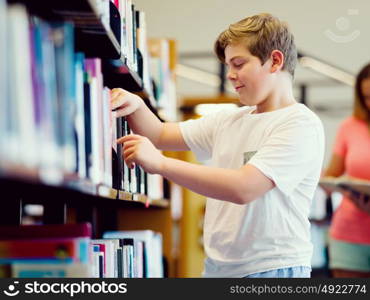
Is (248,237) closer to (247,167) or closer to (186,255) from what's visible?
(247,167)

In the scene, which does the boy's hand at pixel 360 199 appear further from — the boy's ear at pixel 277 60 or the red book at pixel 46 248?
the red book at pixel 46 248

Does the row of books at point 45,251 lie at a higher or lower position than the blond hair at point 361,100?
lower

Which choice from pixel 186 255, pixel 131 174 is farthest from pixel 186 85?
pixel 131 174

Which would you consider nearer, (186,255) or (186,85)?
(186,255)

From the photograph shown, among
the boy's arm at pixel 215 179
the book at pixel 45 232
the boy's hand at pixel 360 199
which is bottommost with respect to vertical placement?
the boy's hand at pixel 360 199

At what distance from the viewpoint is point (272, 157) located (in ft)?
5.23

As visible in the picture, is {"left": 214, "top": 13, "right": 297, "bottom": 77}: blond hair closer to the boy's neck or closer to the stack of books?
the boy's neck

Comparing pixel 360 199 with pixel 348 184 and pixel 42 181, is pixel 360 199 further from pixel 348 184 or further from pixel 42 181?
pixel 42 181

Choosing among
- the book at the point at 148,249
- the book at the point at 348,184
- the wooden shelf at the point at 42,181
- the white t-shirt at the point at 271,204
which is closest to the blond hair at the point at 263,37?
the white t-shirt at the point at 271,204

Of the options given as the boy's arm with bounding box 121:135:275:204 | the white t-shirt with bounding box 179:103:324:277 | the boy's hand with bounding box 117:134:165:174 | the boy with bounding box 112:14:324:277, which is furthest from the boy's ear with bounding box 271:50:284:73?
the boy's hand with bounding box 117:134:165:174

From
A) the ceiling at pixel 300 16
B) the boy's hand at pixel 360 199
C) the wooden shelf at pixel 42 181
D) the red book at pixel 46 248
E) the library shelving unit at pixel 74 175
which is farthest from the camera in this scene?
the boy's hand at pixel 360 199

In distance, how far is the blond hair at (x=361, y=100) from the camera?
113 inches

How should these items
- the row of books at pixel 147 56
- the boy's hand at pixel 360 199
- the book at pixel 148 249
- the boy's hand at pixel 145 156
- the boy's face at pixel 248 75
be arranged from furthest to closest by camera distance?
the boy's hand at pixel 360 199
the book at pixel 148 249
the row of books at pixel 147 56
the boy's face at pixel 248 75
the boy's hand at pixel 145 156

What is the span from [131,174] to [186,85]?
19.1ft
